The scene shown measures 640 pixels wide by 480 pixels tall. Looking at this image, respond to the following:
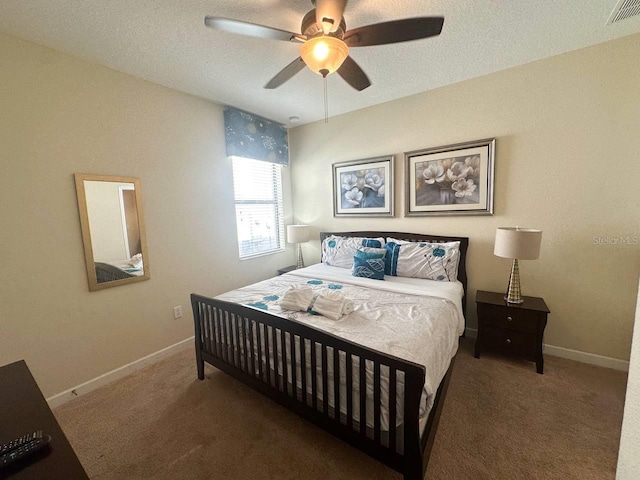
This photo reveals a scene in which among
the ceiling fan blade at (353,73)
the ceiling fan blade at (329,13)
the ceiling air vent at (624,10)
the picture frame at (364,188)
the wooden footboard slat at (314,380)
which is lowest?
the wooden footboard slat at (314,380)

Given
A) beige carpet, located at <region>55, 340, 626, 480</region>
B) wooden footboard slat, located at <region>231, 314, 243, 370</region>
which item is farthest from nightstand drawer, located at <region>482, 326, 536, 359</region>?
wooden footboard slat, located at <region>231, 314, 243, 370</region>

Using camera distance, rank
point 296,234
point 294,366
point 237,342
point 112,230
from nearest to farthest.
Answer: point 294,366 < point 237,342 < point 112,230 < point 296,234

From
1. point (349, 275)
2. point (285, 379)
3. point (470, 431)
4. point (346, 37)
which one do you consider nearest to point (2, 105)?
point (346, 37)

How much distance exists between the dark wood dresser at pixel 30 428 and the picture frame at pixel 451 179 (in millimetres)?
3044

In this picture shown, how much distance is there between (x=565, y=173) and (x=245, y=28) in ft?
8.91

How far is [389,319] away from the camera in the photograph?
1.72 m

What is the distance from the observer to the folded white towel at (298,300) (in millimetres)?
1845

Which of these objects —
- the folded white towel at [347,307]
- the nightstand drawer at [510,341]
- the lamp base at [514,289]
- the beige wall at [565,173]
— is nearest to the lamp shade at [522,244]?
the lamp base at [514,289]

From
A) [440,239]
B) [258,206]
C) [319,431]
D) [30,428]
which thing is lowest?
[319,431]

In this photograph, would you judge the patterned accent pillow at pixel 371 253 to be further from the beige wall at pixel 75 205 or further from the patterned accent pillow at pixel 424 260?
the beige wall at pixel 75 205

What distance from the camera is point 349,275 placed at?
→ 2.82 meters

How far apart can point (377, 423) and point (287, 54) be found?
257 centimetres

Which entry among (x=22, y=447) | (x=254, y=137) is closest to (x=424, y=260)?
(x=254, y=137)

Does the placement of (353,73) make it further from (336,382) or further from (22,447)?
(22,447)
